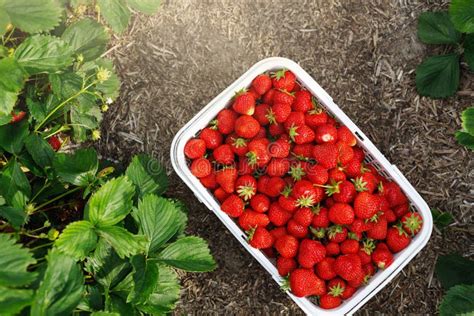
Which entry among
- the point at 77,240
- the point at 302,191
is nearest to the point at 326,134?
the point at 302,191

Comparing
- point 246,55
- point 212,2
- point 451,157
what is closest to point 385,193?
point 451,157

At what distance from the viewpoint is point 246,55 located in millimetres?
1914

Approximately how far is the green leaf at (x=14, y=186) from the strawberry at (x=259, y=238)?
64 cm

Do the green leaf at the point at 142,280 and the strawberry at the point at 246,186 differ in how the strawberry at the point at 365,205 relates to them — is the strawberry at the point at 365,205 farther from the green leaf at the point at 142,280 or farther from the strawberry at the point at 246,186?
the green leaf at the point at 142,280

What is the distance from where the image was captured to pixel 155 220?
1.54 m

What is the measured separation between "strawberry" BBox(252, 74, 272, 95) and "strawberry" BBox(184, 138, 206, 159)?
0.23m

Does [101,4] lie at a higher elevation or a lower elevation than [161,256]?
higher

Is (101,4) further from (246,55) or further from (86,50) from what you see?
→ (246,55)

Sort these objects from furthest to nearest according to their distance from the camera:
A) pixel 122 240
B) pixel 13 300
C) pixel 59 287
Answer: pixel 122 240
pixel 59 287
pixel 13 300

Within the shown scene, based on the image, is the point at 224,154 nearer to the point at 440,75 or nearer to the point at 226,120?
the point at 226,120

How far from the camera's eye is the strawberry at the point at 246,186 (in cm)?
164

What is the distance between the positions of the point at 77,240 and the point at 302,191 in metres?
0.62

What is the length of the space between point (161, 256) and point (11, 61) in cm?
63

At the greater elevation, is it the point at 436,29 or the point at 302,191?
the point at 436,29
